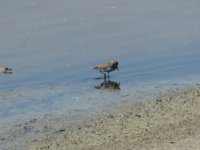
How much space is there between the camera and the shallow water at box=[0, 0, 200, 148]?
17694 millimetres

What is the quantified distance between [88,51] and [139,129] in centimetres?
852

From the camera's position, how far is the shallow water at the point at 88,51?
17.7 meters

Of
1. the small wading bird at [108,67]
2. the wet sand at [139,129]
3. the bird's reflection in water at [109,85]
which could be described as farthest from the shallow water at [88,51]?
the wet sand at [139,129]

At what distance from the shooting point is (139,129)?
1445 cm

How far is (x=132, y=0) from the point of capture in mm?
32094

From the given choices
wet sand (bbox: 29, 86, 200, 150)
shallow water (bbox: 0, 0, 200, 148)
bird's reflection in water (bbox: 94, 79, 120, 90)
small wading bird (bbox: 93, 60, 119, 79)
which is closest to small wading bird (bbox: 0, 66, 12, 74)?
shallow water (bbox: 0, 0, 200, 148)

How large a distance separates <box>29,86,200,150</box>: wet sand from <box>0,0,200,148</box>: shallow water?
87cm

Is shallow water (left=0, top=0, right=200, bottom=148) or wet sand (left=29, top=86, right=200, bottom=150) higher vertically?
shallow water (left=0, top=0, right=200, bottom=148)

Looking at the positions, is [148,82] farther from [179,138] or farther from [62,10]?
[62,10]

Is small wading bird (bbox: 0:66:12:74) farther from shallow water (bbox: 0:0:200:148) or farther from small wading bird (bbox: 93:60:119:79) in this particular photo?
small wading bird (bbox: 93:60:119:79)

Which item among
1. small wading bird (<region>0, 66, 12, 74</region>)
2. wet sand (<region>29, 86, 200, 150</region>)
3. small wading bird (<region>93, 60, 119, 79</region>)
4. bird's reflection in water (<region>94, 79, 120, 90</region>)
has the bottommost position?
wet sand (<region>29, 86, 200, 150</region>)

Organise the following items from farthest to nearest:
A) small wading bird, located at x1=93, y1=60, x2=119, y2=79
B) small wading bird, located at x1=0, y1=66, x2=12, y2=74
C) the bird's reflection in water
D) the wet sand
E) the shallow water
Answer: small wading bird, located at x1=0, y1=66, x2=12, y2=74, small wading bird, located at x1=93, y1=60, x2=119, y2=79, the bird's reflection in water, the shallow water, the wet sand

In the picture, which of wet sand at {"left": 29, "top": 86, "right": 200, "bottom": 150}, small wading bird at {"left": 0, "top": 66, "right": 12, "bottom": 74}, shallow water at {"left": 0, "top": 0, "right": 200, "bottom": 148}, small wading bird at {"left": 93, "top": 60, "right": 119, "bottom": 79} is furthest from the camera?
small wading bird at {"left": 0, "top": 66, "right": 12, "bottom": 74}

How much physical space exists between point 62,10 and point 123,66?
9.76 m
